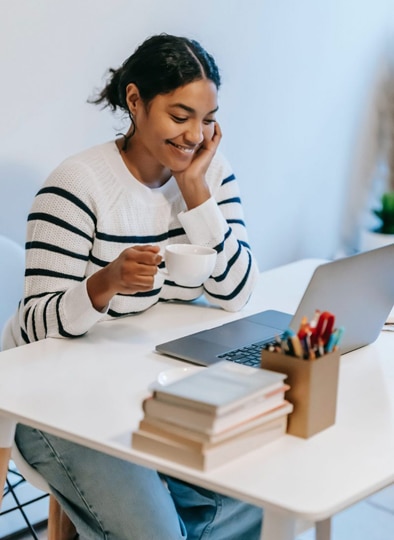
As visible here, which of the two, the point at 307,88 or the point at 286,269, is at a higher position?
the point at 307,88

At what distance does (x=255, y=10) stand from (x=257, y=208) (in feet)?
2.10

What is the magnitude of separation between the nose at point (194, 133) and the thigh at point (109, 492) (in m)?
0.64

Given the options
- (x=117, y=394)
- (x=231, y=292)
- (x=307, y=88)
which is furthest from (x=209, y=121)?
(x=307, y=88)

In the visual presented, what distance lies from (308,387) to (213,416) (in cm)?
17

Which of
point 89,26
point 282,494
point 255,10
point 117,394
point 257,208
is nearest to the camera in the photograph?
point 282,494

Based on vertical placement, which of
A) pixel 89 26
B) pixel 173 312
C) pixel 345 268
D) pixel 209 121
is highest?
pixel 89 26

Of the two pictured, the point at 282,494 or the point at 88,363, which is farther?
the point at 88,363

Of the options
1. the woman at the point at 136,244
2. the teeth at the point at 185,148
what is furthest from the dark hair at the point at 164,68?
the teeth at the point at 185,148

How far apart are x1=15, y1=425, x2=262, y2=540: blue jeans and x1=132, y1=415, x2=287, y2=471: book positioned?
325 mm

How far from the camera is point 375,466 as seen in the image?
1133mm

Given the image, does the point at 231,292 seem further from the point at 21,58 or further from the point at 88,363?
the point at 21,58

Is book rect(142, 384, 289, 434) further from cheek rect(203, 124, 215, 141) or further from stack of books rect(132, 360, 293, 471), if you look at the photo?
cheek rect(203, 124, 215, 141)

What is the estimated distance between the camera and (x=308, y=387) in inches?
46.5

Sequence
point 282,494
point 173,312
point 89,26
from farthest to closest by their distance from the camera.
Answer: point 89,26, point 173,312, point 282,494
